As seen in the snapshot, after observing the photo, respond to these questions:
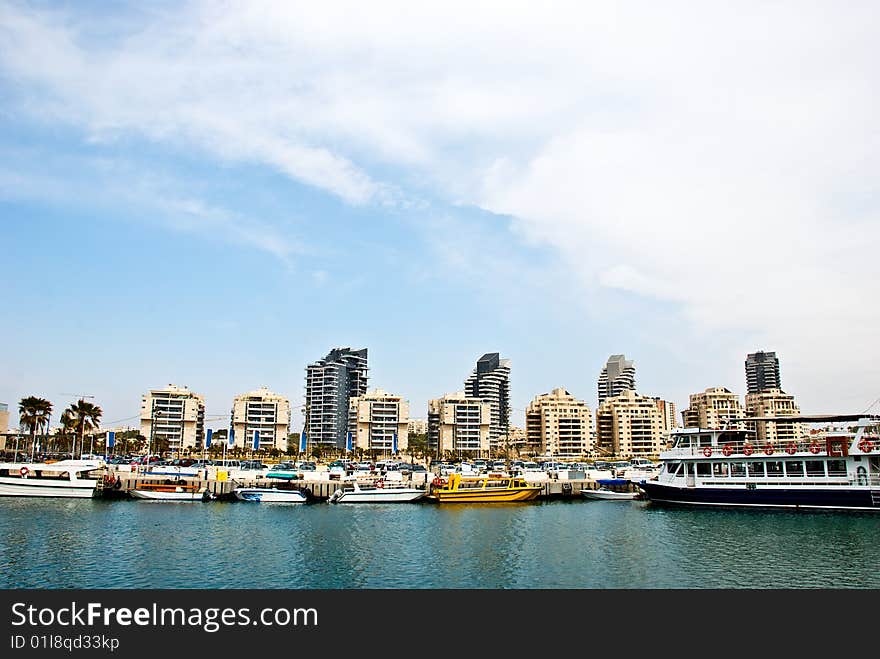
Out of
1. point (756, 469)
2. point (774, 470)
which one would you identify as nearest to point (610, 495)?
point (756, 469)

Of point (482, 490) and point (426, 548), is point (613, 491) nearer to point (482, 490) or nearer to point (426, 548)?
point (482, 490)

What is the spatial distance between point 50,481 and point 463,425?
118999 millimetres

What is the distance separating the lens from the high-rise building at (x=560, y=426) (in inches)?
6988

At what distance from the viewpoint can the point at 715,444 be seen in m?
64.7

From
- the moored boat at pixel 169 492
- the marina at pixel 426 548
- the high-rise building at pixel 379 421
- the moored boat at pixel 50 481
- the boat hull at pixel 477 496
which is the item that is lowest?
the marina at pixel 426 548

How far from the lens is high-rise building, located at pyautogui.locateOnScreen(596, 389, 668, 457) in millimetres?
177875

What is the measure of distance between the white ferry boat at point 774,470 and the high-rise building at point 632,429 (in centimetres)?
11524

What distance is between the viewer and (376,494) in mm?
70000

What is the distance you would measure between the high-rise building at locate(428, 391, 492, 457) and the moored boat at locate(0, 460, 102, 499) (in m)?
111

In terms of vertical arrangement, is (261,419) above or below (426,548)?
above

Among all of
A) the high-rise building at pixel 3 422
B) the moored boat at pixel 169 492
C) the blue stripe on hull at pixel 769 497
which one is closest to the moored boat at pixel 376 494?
the moored boat at pixel 169 492

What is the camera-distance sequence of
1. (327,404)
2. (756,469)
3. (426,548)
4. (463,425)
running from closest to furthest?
(426,548) → (756,469) → (463,425) → (327,404)

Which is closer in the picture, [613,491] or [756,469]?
[756,469]

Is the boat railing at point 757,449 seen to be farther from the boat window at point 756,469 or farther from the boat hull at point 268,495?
the boat hull at point 268,495
